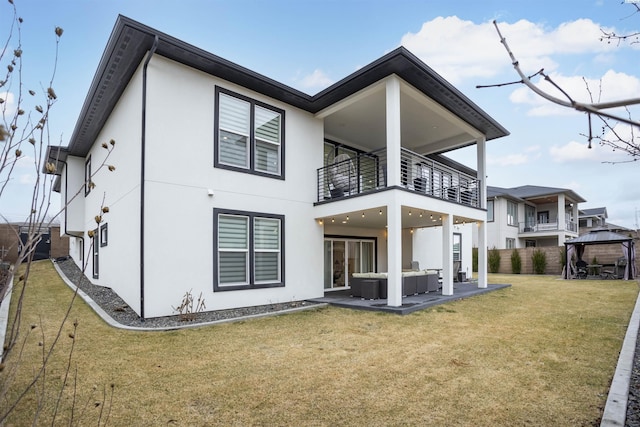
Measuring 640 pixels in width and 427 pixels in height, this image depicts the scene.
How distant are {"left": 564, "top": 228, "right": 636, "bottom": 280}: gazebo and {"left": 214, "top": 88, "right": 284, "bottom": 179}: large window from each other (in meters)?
16.2

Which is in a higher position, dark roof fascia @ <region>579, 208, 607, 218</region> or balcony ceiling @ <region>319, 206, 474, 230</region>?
dark roof fascia @ <region>579, 208, 607, 218</region>

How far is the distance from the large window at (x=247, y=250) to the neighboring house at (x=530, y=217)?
72.7 ft

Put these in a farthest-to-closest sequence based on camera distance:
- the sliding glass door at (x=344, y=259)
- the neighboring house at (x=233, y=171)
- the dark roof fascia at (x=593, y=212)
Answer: the dark roof fascia at (x=593, y=212), the sliding glass door at (x=344, y=259), the neighboring house at (x=233, y=171)

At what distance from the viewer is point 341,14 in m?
12.0

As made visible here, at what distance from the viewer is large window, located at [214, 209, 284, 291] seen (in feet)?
29.1

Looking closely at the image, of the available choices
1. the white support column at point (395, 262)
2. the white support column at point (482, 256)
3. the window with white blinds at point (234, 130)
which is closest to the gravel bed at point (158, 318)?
the white support column at point (395, 262)

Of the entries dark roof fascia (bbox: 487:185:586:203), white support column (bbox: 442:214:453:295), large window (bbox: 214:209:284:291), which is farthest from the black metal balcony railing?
large window (bbox: 214:209:284:291)

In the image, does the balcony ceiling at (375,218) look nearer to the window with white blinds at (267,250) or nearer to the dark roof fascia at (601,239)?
the window with white blinds at (267,250)

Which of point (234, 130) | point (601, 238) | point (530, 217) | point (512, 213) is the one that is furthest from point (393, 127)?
point (530, 217)

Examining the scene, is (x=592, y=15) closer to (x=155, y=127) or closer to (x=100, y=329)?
(x=155, y=127)

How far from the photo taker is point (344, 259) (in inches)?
539

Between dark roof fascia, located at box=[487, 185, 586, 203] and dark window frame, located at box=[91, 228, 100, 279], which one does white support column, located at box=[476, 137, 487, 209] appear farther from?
dark roof fascia, located at box=[487, 185, 586, 203]

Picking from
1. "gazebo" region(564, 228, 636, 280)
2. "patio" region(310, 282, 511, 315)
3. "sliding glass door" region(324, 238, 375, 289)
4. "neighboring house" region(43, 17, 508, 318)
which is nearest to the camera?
"neighboring house" region(43, 17, 508, 318)

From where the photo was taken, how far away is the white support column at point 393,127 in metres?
9.09
